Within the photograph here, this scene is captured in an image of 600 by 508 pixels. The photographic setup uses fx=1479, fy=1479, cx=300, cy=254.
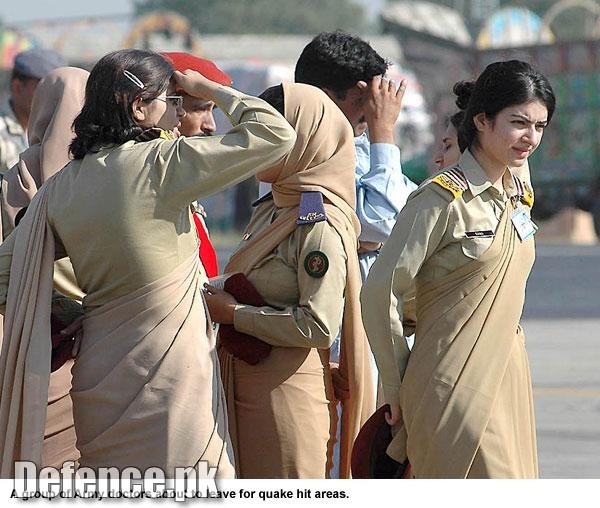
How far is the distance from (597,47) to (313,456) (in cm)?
2957

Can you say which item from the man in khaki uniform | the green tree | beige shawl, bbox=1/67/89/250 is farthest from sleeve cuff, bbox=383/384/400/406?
the green tree

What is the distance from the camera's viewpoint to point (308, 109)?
4.68 m

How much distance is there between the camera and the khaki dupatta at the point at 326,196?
4680 mm

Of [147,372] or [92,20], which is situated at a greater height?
[147,372]

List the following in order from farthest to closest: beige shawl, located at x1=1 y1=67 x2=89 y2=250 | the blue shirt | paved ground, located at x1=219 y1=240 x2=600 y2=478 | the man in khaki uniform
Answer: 1. paved ground, located at x1=219 y1=240 x2=600 y2=478
2. the man in khaki uniform
3. the blue shirt
4. beige shawl, located at x1=1 y1=67 x2=89 y2=250

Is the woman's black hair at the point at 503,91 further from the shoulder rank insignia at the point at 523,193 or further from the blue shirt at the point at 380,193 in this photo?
the blue shirt at the point at 380,193

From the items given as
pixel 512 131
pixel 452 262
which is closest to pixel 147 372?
pixel 452 262

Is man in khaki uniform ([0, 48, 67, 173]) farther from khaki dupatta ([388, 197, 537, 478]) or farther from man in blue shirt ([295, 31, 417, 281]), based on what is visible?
khaki dupatta ([388, 197, 537, 478])

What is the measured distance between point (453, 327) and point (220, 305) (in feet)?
2.60

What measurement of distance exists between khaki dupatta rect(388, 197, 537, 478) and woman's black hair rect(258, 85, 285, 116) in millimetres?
776

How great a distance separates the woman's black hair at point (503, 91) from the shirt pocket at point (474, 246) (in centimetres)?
34

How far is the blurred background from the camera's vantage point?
33.5 ft

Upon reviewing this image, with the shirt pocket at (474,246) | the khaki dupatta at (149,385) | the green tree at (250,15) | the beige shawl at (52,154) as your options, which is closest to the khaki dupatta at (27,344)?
the khaki dupatta at (149,385)

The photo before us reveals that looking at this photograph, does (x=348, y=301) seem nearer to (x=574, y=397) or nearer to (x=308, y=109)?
(x=308, y=109)
